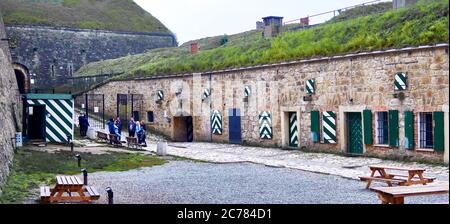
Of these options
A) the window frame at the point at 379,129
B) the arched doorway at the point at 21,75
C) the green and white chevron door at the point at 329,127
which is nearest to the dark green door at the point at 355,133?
the green and white chevron door at the point at 329,127

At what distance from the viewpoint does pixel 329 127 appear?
18.5 meters

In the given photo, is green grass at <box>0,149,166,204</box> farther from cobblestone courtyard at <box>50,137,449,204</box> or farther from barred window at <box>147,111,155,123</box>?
barred window at <box>147,111,155,123</box>

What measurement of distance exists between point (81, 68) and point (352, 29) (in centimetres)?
2625

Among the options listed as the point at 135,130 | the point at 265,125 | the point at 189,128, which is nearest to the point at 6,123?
the point at 265,125

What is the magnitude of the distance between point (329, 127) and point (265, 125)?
3.63 metres

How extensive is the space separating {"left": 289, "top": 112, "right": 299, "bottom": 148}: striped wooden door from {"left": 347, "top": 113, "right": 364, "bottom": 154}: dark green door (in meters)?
2.59

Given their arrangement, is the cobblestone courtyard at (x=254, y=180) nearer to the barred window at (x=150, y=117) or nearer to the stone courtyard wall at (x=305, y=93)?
the stone courtyard wall at (x=305, y=93)

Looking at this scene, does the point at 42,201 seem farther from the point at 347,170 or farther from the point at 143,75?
the point at 143,75

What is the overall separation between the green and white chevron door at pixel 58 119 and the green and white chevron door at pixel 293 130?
732cm

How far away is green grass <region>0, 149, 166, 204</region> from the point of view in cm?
1054

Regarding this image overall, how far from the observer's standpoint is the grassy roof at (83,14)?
42312mm

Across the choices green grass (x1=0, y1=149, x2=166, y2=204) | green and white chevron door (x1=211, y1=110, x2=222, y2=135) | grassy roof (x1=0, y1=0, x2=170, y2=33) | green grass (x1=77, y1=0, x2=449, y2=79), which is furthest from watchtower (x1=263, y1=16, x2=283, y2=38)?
grassy roof (x1=0, y1=0, x2=170, y2=33)

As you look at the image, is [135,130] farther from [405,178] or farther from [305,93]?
[405,178]

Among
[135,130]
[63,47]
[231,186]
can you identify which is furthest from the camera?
[63,47]
